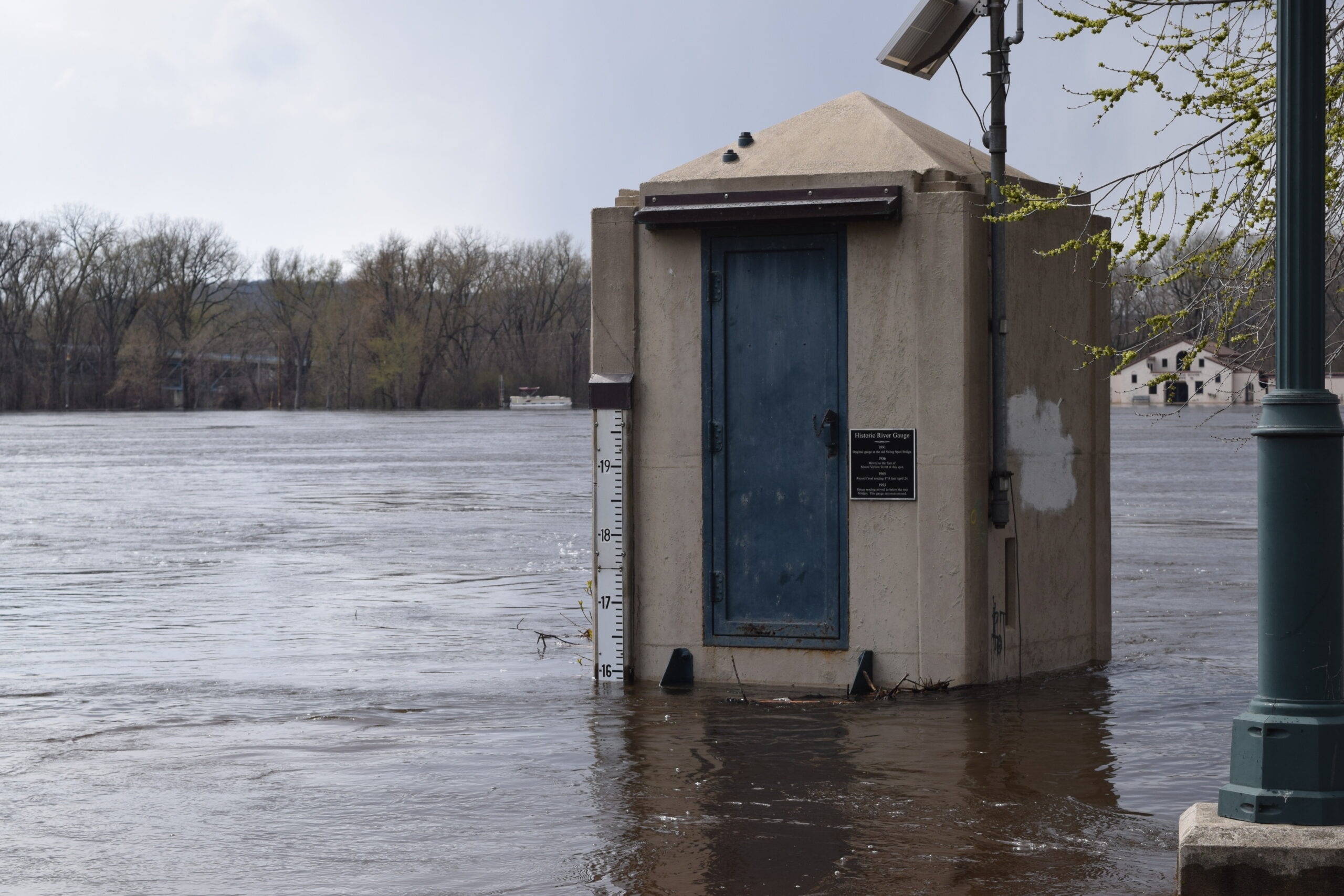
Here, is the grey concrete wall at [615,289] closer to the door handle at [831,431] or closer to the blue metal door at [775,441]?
the blue metal door at [775,441]

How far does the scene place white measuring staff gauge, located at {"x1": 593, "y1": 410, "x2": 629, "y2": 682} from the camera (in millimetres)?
9711

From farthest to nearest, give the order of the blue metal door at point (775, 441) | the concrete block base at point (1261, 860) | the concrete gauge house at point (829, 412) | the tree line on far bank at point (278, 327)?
the tree line on far bank at point (278, 327) → the blue metal door at point (775, 441) → the concrete gauge house at point (829, 412) → the concrete block base at point (1261, 860)

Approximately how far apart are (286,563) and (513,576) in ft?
9.47

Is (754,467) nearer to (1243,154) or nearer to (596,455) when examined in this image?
(596,455)

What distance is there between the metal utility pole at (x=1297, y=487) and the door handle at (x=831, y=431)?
4.20 m

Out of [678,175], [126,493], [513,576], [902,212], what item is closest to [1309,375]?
[902,212]

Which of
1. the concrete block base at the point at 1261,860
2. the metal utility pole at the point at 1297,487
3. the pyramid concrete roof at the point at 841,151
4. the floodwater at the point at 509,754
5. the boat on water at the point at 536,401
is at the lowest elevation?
the floodwater at the point at 509,754

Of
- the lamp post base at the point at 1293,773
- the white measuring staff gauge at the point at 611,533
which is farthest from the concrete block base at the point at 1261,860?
the white measuring staff gauge at the point at 611,533

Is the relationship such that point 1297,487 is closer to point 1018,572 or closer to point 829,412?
point 829,412

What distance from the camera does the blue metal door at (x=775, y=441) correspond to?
9.35m

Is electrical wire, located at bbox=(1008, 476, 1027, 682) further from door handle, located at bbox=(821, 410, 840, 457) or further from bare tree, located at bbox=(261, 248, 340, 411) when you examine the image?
bare tree, located at bbox=(261, 248, 340, 411)

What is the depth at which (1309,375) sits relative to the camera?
16.9ft

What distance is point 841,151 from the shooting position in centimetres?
959

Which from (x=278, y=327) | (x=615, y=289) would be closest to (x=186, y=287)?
(x=278, y=327)
